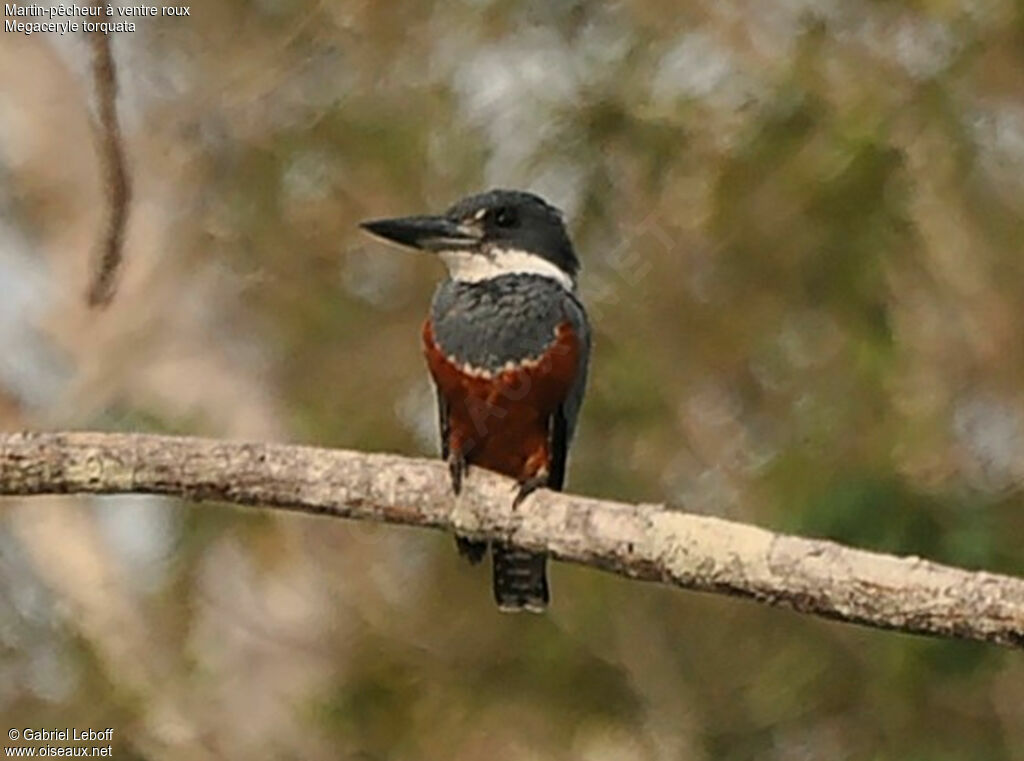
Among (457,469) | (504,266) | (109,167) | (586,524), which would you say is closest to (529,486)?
(457,469)

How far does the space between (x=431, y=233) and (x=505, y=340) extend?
0.94 ft

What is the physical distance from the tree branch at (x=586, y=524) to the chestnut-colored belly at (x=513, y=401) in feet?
2.71

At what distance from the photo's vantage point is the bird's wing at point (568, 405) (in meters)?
3.90

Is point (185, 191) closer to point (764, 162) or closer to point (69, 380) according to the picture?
point (69, 380)

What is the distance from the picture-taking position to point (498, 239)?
4078 mm

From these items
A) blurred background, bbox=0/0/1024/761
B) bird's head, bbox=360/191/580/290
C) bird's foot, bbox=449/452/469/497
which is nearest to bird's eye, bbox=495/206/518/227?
bird's head, bbox=360/191/580/290

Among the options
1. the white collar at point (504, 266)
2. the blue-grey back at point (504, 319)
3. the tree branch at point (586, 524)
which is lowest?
the tree branch at point (586, 524)

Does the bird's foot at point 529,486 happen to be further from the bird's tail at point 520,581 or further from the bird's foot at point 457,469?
the bird's tail at point 520,581

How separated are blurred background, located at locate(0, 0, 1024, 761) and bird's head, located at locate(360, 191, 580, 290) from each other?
3.31 feet

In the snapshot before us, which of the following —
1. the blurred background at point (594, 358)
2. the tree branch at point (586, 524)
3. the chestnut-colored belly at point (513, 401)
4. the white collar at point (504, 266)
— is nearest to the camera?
the tree branch at point (586, 524)

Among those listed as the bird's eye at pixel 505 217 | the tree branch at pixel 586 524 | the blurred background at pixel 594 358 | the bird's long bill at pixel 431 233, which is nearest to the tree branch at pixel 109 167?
the tree branch at pixel 586 524

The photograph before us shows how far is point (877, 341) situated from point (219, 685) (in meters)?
2.87

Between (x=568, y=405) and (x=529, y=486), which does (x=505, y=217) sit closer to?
(x=568, y=405)

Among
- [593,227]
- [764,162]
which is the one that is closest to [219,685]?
[593,227]
